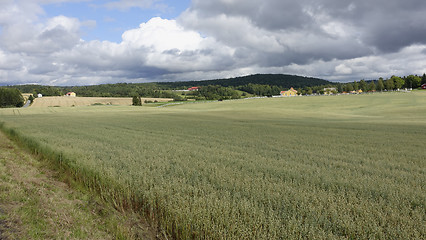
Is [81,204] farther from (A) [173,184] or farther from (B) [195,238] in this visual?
(B) [195,238]

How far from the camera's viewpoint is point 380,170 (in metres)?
10.2

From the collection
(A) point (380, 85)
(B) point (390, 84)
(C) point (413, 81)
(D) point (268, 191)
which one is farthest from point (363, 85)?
(D) point (268, 191)

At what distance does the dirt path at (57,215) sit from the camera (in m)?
5.98

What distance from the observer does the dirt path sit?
5.98m

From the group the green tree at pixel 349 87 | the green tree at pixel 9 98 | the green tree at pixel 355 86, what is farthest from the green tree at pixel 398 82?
the green tree at pixel 9 98

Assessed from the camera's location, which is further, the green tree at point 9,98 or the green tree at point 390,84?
the green tree at point 390,84

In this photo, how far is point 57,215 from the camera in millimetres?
6844

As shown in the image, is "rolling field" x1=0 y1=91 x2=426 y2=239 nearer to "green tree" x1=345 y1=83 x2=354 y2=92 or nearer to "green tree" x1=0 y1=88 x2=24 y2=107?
"green tree" x1=0 y1=88 x2=24 y2=107

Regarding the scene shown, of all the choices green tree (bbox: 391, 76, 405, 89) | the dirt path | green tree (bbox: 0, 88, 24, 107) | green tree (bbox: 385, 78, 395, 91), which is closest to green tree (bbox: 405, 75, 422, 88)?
green tree (bbox: 391, 76, 405, 89)

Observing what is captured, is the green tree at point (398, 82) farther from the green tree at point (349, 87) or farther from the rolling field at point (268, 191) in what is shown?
the rolling field at point (268, 191)

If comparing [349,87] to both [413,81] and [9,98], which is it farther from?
[9,98]

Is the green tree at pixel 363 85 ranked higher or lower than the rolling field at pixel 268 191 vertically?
higher

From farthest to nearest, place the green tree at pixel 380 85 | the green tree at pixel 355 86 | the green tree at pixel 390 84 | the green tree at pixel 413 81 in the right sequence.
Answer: the green tree at pixel 355 86 < the green tree at pixel 380 85 < the green tree at pixel 413 81 < the green tree at pixel 390 84

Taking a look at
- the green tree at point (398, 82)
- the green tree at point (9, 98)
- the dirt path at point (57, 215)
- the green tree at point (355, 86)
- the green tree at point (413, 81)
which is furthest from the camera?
the green tree at point (355, 86)
